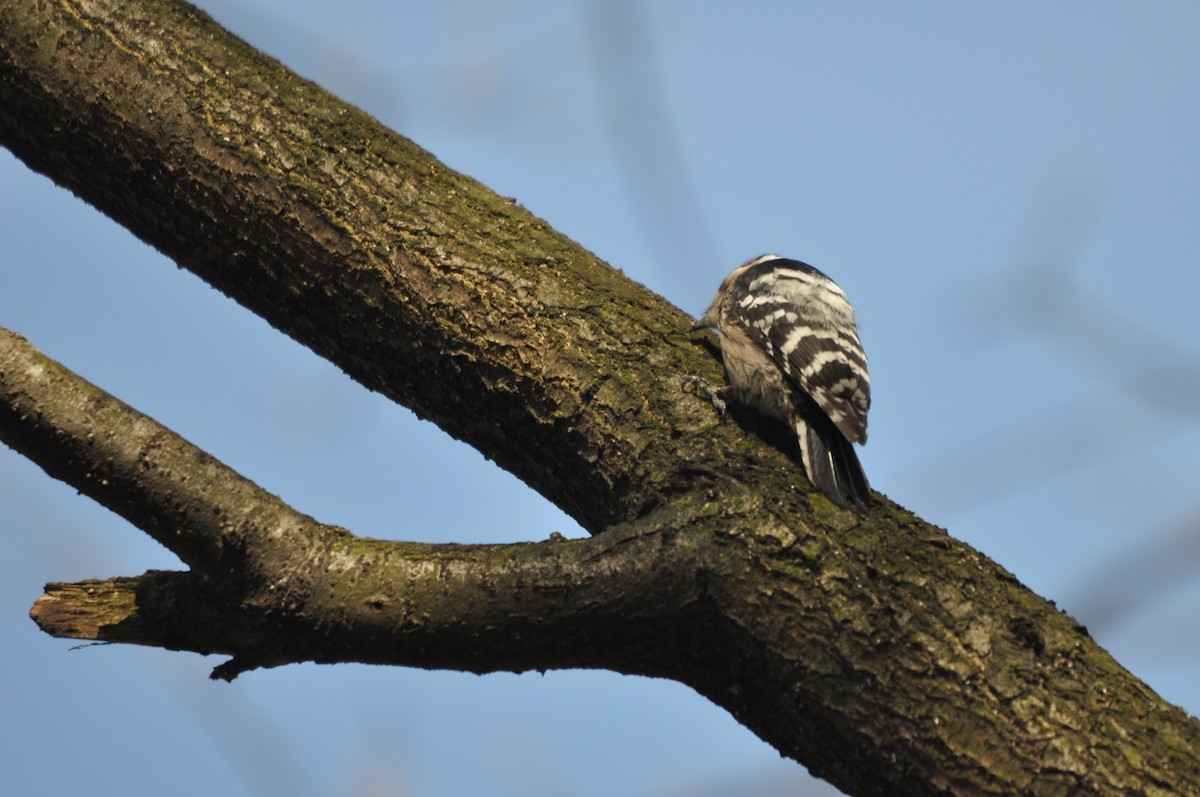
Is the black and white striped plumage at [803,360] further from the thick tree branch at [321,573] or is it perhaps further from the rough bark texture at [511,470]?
the thick tree branch at [321,573]

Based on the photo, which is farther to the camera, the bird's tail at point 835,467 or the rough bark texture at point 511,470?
the bird's tail at point 835,467

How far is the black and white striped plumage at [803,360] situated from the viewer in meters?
2.94

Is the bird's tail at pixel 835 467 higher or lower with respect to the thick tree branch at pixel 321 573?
higher

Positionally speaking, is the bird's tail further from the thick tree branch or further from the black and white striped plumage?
the thick tree branch

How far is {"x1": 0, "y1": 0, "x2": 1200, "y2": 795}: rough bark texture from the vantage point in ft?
7.48

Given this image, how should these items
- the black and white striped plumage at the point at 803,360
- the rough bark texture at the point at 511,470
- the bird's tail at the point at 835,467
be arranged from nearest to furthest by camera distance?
the rough bark texture at the point at 511,470 → the bird's tail at the point at 835,467 → the black and white striped plumage at the point at 803,360

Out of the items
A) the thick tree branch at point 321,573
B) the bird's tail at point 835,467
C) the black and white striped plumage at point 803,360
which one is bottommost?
the thick tree branch at point 321,573

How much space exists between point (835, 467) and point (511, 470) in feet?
2.65

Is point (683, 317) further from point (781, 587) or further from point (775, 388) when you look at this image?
point (781, 587)

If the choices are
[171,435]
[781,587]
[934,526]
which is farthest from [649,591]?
[171,435]

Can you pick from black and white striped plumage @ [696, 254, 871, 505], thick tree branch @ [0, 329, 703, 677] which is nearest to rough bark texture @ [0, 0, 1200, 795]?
thick tree branch @ [0, 329, 703, 677]

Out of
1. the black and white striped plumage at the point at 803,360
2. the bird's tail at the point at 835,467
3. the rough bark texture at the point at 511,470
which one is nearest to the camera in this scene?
the rough bark texture at the point at 511,470

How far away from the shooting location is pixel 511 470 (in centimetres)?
303

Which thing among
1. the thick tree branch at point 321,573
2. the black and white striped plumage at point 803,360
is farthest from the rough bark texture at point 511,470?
the black and white striped plumage at point 803,360
